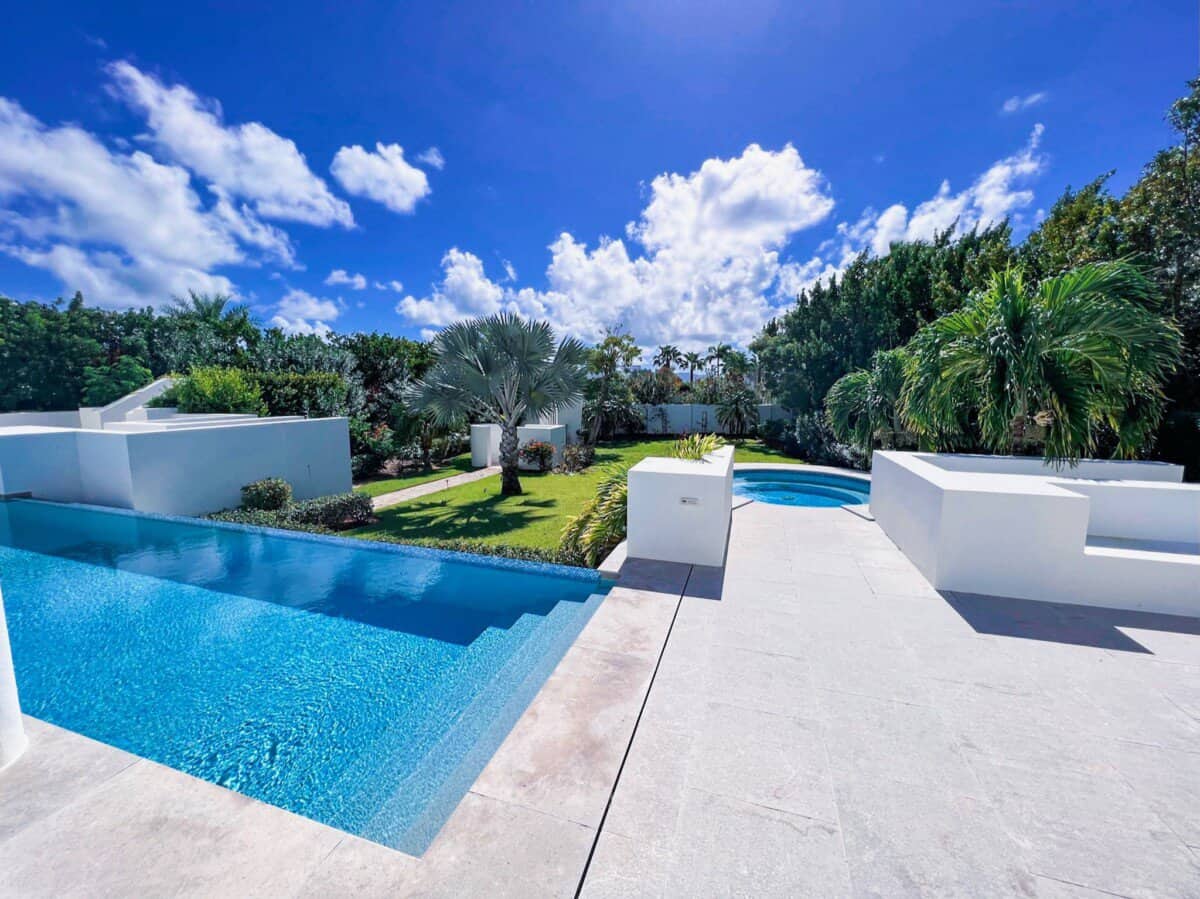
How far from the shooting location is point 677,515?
5336mm

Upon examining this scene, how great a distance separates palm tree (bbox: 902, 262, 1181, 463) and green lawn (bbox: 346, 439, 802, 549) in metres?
5.90

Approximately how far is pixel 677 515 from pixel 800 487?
956cm

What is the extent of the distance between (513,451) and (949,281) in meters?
14.9

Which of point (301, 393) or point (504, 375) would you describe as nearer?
point (504, 375)

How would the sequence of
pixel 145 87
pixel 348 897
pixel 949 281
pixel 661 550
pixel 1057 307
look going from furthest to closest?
pixel 949 281 < pixel 145 87 < pixel 1057 307 < pixel 661 550 < pixel 348 897

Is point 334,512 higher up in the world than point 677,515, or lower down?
lower down

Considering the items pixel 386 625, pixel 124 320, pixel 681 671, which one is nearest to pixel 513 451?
pixel 386 625

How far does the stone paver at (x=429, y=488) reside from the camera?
40.3 ft

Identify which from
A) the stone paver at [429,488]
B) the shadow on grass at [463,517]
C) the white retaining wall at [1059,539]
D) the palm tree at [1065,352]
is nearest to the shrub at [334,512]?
the shadow on grass at [463,517]

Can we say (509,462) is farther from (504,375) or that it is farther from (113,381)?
(113,381)

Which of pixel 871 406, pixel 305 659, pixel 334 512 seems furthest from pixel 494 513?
pixel 871 406

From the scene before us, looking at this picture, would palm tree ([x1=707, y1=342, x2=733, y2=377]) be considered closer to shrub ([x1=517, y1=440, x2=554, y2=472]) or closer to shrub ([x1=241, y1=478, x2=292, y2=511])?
shrub ([x1=517, y1=440, x2=554, y2=472])

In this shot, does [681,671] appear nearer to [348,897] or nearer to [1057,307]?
[348,897]

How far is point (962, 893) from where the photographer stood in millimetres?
1802
